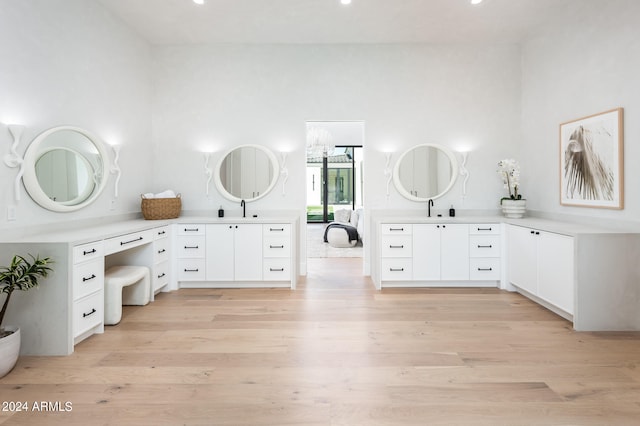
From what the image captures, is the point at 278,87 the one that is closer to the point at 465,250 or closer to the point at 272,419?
the point at 465,250

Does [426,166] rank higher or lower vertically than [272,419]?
higher

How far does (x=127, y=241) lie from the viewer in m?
3.20

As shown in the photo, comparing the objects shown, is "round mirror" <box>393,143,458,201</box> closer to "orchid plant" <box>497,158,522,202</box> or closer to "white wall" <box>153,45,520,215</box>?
"white wall" <box>153,45,520,215</box>

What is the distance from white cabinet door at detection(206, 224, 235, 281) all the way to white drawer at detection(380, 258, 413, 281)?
5.74 ft

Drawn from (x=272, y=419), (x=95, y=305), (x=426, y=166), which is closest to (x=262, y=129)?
(x=426, y=166)

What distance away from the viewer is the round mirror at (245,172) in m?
4.62

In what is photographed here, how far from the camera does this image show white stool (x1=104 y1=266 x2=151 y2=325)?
9.80ft

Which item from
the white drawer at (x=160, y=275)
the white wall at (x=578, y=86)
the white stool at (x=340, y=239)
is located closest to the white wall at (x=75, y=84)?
the white drawer at (x=160, y=275)

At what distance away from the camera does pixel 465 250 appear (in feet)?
13.5

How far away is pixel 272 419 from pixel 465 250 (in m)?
3.07

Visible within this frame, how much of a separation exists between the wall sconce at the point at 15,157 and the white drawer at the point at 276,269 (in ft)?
7.54

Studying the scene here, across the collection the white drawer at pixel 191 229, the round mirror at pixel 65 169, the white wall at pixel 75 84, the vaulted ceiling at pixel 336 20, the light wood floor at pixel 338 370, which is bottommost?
the light wood floor at pixel 338 370

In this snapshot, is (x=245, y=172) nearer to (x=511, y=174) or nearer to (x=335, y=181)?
(x=511, y=174)

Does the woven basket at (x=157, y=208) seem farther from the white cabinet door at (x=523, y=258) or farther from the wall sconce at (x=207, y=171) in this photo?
the white cabinet door at (x=523, y=258)
